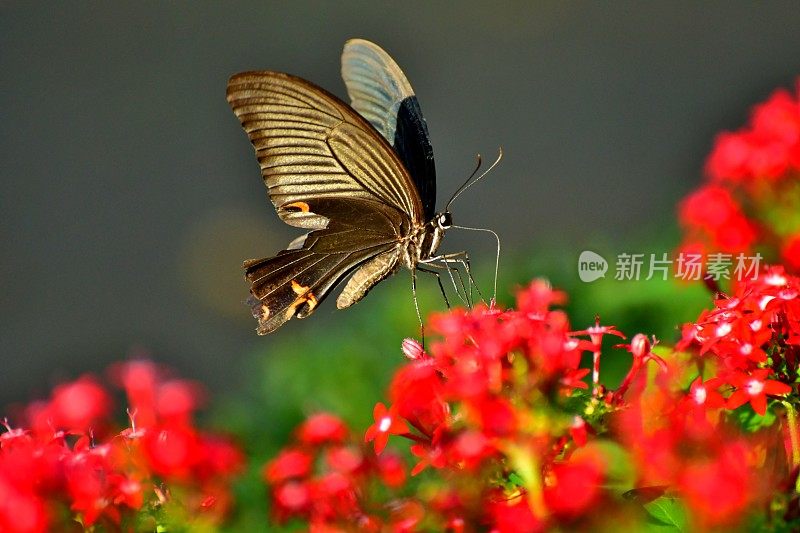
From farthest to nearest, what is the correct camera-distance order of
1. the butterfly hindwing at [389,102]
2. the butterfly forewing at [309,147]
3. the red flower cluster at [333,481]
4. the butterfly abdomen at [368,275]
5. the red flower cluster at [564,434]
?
the butterfly abdomen at [368,275]
the butterfly hindwing at [389,102]
the butterfly forewing at [309,147]
the red flower cluster at [333,481]
the red flower cluster at [564,434]

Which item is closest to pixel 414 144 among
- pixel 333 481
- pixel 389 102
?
pixel 389 102

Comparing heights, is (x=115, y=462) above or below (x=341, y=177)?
below

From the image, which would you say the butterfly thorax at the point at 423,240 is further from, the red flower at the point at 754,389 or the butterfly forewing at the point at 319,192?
the red flower at the point at 754,389

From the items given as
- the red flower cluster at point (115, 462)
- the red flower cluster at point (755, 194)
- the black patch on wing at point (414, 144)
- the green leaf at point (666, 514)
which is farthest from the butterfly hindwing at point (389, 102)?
the green leaf at point (666, 514)

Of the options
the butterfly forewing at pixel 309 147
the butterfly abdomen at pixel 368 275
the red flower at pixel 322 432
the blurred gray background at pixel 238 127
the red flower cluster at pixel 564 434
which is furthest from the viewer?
the blurred gray background at pixel 238 127

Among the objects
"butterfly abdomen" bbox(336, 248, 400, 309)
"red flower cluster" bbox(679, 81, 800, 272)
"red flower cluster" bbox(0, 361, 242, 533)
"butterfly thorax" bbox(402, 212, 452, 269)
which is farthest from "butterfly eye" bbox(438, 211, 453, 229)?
"red flower cluster" bbox(0, 361, 242, 533)

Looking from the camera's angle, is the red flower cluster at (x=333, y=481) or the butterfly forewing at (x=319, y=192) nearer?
the red flower cluster at (x=333, y=481)

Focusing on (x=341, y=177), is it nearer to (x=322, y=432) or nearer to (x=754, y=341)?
(x=322, y=432)
